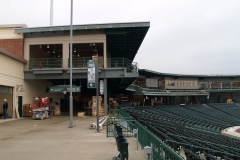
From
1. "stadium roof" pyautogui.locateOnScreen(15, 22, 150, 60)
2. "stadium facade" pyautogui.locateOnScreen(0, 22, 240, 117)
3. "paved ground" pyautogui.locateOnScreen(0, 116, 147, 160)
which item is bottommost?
"paved ground" pyautogui.locateOnScreen(0, 116, 147, 160)

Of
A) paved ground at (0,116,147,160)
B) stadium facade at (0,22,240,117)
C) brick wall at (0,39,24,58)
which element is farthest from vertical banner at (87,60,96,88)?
brick wall at (0,39,24,58)

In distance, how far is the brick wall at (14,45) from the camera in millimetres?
26844

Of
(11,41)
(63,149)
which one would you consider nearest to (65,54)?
(11,41)

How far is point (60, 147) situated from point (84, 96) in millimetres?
37808

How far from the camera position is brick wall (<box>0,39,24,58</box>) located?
2684cm

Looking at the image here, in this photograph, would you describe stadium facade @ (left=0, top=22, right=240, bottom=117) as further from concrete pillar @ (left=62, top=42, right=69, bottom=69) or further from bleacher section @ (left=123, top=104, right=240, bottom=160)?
bleacher section @ (left=123, top=104, right=240, bottom=160)

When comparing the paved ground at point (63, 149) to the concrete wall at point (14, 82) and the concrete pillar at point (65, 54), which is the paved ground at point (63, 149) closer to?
the concrete wall at point (14, 82)

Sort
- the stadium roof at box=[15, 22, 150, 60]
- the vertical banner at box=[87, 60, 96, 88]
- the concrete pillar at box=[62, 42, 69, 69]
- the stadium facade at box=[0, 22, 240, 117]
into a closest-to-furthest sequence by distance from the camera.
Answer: the vertical banner at box=[87, 60, 96, 88] → the stadium facade at box=[0, 22, 240, 117] → the stadium roof at box=[15, 22, 150, 60] → the concrete pillar at box=[62, 42, 69, 69]

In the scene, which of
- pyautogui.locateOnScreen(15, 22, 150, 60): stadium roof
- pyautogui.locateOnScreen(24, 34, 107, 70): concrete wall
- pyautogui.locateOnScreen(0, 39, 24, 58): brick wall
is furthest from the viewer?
pyautogui.locateOnScreen(0, 39, 24, 58): brick wall

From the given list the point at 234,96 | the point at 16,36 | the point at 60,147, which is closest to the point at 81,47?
the point at 16,36

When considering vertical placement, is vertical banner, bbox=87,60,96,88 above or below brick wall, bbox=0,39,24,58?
below

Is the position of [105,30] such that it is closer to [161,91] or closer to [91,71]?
[91,71]

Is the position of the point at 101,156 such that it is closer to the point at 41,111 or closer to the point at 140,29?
the point at 41,111

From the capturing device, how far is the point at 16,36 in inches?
1068
